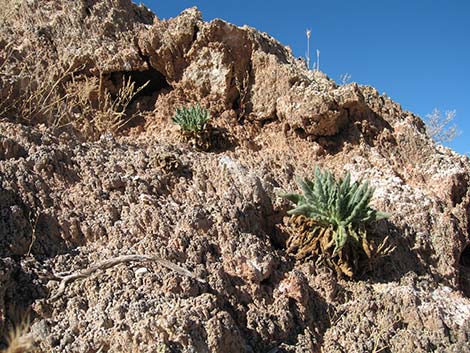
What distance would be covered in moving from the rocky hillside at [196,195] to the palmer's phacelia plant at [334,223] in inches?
6.4

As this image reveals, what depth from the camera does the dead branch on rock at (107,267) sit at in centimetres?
339

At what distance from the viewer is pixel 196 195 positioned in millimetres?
4645

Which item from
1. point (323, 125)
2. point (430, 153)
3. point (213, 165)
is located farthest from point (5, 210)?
point (430, 153)

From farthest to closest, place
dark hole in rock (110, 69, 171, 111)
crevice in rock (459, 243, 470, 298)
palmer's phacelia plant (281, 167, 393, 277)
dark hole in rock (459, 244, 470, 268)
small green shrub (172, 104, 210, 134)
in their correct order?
dark hole in rock (110, 69, 171, 111), dark hole in rock (459, 244, 470, 268), small green shrub (172, 104, 210, 134), crevice in rock (459, 243, 470, 298), palmer's phacelia plant (281, 167, 393, 277)

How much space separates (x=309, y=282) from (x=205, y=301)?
129cm

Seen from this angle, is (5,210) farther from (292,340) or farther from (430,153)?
(430,153)

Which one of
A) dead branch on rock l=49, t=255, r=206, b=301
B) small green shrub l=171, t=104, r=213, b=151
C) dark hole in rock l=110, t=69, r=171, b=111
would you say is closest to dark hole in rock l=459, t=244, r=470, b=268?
small green shrub l=171, t=104, r=213, b=151

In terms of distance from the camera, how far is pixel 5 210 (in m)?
3.66

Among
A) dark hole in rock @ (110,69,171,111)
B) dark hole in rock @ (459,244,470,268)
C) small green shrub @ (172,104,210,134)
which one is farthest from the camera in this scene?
dark hole in rock @ (110,69,171,111)

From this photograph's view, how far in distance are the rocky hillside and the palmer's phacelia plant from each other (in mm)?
162

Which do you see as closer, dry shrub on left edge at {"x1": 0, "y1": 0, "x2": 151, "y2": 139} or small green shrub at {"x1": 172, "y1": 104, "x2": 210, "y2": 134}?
dry shrub on left edge at {"x1": 0, "y1": 0, "x2": 151, "y2": 139}

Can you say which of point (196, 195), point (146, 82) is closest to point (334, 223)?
point (196, 195)

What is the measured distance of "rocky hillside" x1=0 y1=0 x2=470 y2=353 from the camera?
340 centimetres

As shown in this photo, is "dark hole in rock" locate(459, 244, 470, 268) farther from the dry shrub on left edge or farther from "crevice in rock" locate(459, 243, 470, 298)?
the dry shrub on left edge
